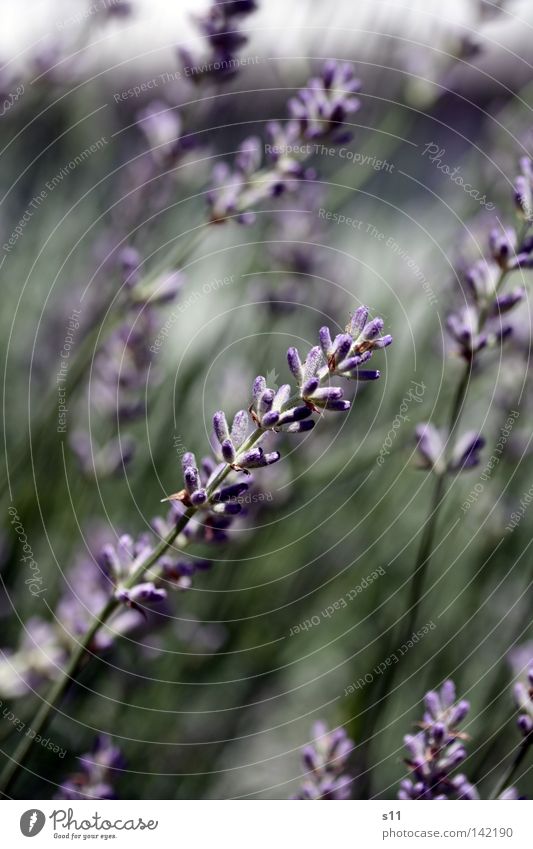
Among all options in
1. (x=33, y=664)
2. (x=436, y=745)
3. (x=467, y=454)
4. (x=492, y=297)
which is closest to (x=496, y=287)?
(x=492, y=297)

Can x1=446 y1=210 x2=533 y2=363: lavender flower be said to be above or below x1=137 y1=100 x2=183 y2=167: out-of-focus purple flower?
below

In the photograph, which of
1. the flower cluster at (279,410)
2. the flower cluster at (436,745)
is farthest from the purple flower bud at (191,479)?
the flower cluster at (436,745)

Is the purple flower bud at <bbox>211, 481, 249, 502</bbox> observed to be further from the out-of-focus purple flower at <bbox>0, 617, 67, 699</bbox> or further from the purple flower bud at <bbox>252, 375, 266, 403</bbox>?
the out-of-focus purple flower at <bbox>0, 617, 67, 699</bbox>

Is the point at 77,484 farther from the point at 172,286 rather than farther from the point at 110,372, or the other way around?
the point at 172,286

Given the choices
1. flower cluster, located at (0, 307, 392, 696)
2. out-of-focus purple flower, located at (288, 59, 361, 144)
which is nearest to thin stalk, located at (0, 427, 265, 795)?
flower cluster, located at (0, 307, 392, 696)
